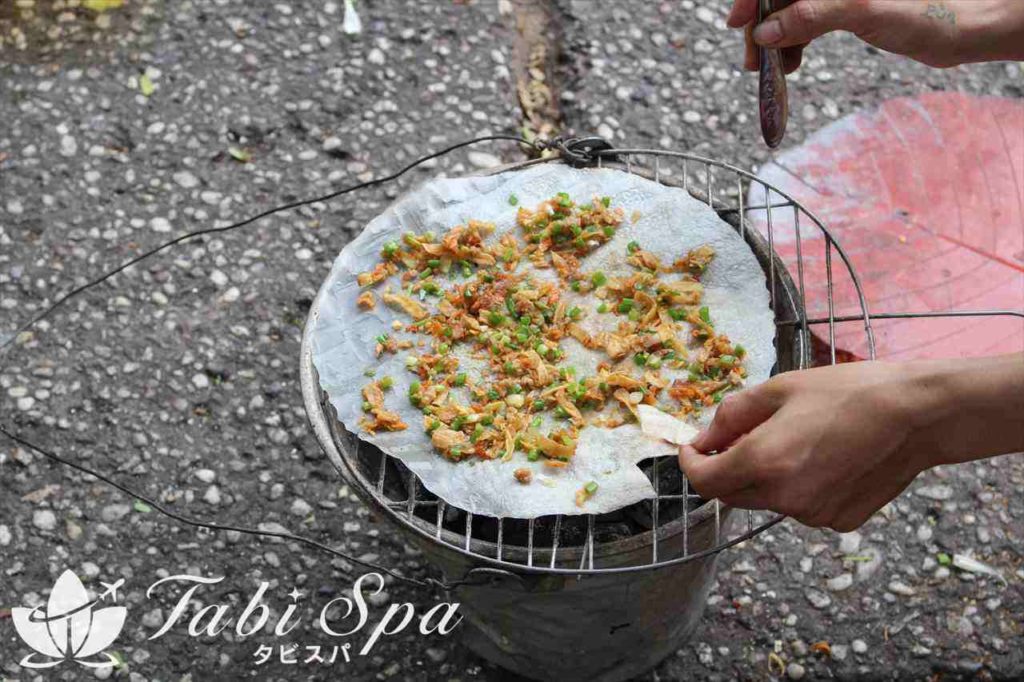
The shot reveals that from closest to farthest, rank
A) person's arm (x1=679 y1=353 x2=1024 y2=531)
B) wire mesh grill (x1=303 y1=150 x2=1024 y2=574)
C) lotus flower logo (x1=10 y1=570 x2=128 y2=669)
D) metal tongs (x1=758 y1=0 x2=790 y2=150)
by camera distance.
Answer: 1. person's arm (x1=679 y1=353 x2=1024 y2=531)
2. wire mesh grill (x1=303 y1=150 x2=1024 y2=574)
3. metal tongs (x1=758 y1=0 x2=790 y2=150)
4. lotus flower logo (x1=10 y1=570 x2=128 y2=669)

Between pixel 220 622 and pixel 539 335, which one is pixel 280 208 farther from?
pixel 220 622

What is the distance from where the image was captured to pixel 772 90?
215 cm

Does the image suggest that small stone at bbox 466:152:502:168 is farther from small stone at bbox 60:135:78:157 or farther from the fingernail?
the fingernail

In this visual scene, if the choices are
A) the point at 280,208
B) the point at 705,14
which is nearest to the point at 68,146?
the point at 280,208

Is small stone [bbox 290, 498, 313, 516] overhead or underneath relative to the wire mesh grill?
underneath

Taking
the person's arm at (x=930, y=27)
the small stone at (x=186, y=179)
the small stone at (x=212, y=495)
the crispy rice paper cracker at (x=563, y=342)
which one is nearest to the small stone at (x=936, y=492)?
the crispy rice paper cracker at (x=563, y=342)

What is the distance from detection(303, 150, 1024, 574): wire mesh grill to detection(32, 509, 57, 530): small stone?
1.17 metres

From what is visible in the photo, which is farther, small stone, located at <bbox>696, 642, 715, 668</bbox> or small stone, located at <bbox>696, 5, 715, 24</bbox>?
small stone, located at <bbox>696, 5, 715, 24</bbox>

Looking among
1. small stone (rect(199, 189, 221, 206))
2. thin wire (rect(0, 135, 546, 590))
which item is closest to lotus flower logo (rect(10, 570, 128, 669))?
thin wire (rect(0, 135, 546, 590))

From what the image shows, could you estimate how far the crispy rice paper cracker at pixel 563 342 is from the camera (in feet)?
6.81

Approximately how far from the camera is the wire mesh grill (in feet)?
6.53

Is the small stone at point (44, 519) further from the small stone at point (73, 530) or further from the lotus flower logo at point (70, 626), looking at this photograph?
the lotus flower logo at point (70, 626)

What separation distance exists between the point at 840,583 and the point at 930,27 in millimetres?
1453

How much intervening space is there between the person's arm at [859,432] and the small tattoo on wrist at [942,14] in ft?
3.51
